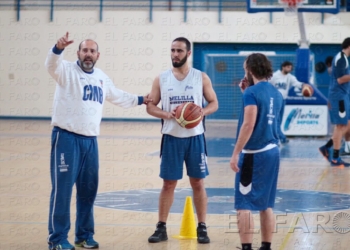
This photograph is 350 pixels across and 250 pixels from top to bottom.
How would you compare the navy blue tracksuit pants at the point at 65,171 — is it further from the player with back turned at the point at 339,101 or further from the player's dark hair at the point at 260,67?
the player with back turned at the point at 339,101

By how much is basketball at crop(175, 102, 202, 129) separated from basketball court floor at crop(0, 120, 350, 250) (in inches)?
45.1

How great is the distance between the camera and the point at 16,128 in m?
24.1

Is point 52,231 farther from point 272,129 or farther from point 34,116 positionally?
point 34,116

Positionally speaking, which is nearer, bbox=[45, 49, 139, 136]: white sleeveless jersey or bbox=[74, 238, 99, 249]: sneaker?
bbox=[45, 49, 139, 136]: white sleeveless jersey

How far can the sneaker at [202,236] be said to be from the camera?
276 inches

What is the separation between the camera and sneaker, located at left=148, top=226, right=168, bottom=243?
22.9ft

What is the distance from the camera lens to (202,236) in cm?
706

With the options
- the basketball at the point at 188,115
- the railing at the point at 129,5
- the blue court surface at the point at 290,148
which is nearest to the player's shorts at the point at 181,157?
the basketball at the point at 188,115

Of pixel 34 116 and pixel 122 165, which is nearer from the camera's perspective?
pixel 122 165

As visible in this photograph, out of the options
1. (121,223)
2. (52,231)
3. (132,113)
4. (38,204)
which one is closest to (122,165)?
(38,204)

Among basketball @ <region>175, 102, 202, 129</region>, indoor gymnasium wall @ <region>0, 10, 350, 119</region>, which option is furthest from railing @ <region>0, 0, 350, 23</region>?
basketball @ <region>175, 102, 202, 129</region>

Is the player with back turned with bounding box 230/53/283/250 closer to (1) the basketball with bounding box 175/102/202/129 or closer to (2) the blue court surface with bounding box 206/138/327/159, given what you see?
(1) the basketball with bounding box 175/102/202/129

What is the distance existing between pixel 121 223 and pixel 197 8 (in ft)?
70.7

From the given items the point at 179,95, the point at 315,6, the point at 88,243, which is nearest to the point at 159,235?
the point at 88,243
